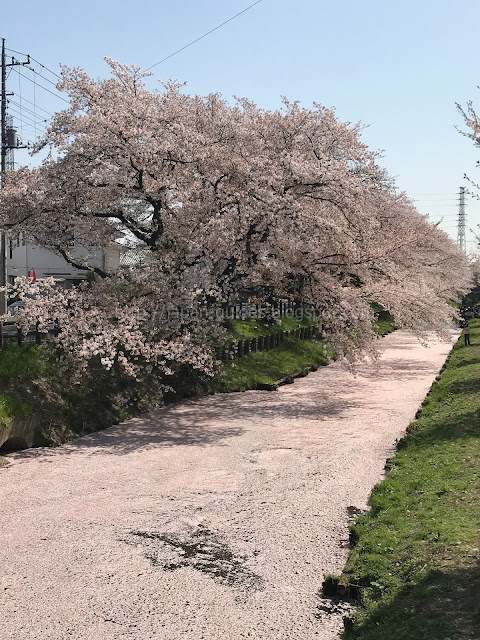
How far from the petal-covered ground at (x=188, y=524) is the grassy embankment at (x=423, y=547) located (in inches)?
21.3

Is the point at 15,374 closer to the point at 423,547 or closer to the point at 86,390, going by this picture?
the point at 86,390

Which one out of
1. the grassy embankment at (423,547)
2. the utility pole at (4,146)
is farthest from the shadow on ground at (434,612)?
the utility pole at (4,146)

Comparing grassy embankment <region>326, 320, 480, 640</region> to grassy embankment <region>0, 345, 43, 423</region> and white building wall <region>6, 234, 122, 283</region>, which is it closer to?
grassy embankment <region>0, 345, 43, 423</region>

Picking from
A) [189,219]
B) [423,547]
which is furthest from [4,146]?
[423,547]

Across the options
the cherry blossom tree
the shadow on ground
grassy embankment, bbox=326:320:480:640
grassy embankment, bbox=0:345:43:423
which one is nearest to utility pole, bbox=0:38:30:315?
the cherry blossom tree

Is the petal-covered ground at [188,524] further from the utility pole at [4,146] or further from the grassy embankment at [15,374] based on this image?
the utility pole at [4,146]

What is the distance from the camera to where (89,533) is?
10344 millimetres

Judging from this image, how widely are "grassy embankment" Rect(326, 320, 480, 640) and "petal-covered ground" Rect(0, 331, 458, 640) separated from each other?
541 mm

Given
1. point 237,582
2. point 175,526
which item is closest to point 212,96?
point 175,526

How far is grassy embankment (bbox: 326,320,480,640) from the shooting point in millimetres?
6699

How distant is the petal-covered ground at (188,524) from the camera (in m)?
7.74

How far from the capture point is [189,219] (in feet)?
70.0

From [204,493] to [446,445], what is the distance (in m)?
5.28

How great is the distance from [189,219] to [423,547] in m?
15.2
